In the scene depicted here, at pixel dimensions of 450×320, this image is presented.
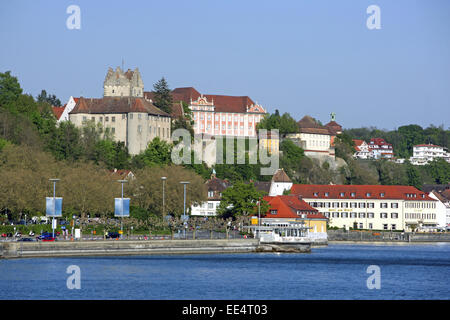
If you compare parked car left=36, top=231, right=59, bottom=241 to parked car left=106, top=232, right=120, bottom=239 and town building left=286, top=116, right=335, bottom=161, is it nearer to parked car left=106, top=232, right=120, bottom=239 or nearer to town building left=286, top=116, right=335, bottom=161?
parked car left=106, top=232, right=120, bottom=239

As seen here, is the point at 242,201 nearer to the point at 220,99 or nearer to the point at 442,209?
the point at 442,209

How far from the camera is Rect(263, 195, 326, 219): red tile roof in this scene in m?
110

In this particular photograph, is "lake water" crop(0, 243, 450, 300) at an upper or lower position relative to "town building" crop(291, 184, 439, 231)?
lower

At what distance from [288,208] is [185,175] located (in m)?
13.1

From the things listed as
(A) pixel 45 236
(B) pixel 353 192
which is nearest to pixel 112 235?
(A) pixel 45 236

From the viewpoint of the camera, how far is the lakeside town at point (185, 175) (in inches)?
3824

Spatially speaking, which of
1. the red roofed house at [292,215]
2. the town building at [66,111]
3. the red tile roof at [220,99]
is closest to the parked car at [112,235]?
the red roofed house at [292,215]

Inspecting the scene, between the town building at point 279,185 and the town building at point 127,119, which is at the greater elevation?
the town building at point 127,119

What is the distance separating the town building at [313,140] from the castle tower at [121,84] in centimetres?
3437

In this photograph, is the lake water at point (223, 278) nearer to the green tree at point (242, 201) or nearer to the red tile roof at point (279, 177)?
the green tree at point (242, 201)

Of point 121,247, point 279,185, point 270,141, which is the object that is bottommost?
point 121,247

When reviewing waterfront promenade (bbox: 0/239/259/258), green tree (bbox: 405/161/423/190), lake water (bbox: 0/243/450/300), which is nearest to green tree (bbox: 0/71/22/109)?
waterfront promenade (bbox: 0/239/259/258)

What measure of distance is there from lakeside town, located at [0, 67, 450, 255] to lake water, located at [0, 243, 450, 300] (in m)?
10.1

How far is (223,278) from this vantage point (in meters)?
65.5
